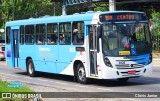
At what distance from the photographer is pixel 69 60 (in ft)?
63.4

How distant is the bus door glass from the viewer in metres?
17.5

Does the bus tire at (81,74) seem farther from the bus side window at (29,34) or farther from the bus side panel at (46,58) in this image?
the bus side window at (29,34)

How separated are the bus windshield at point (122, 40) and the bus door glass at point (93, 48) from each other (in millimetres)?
488

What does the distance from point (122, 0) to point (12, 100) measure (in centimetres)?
3870

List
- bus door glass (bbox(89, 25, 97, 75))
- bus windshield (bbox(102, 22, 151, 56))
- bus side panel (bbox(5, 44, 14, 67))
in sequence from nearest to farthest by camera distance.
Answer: bus windshield (bbox(102, 22, 151, 56)) < bus door glass (bbox(89, 25, 97, 75)) < bus side panel (bbox(5, 44, 14, 67))

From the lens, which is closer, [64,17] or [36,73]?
[64,17]

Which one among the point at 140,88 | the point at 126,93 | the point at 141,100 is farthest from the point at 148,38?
the point at 141,100

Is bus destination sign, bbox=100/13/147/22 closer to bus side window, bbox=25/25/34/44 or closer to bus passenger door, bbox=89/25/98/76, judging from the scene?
bus passenger door, bbox=89/25/98/76

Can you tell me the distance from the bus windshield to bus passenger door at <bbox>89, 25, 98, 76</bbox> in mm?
489

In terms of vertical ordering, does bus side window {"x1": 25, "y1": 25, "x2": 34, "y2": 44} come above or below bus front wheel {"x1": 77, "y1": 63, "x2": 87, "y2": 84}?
above

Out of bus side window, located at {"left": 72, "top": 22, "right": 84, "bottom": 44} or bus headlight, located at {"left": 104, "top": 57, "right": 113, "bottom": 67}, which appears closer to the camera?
bus headlight, located at {"left": 104, "top": 57, "right": 113, "bottom": 67}

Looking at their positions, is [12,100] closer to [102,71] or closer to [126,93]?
[126,93]

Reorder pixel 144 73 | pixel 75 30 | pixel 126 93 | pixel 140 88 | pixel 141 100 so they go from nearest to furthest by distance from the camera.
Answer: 1. pixel 141 100
2. pixel 126 93
3. pixel 140 88
4. pixel 144 73
5. pixel 75 30

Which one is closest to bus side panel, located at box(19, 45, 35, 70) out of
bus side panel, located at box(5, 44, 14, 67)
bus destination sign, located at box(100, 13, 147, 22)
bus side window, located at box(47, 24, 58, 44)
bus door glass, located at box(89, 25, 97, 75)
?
bus side panel, located at box(5, 44, 14, 67)
